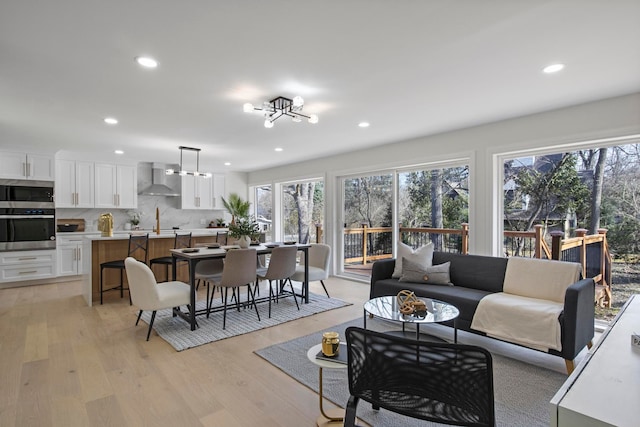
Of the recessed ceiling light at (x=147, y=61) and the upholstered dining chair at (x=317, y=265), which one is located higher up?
the recessed ceiling light at (x=147, y=61)

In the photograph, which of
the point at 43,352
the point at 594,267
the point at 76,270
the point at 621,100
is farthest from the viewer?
the point at 76,270

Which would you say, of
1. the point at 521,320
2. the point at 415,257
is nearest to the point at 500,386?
the point at 521,320

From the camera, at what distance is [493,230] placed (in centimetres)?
418

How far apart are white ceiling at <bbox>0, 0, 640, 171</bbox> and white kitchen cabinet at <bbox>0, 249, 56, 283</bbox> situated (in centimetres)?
260

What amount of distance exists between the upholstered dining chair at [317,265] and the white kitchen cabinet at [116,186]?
446 cm

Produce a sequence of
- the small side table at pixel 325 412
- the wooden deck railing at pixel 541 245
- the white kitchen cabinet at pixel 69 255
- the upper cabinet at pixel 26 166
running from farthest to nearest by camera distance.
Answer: the white kitchen cabinet at pixel 69 255
the upper cabinet at pixel 26 166
the wooden deck railing at pixel 541 245
the small side table at pixel 325 412

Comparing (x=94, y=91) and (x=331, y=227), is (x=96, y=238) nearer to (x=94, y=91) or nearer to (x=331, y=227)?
(x=94, y=91)

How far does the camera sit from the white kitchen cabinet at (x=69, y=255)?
6.18m

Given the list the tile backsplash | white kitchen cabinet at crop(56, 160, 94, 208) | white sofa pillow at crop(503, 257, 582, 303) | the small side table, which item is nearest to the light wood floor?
the small side table

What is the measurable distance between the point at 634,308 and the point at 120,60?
3737mm

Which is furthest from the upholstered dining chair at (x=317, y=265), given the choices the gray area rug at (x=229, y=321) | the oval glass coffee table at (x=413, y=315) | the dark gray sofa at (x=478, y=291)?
the oval glass coffee table at (x=413, y=315)

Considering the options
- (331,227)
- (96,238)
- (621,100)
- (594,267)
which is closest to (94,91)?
(96,238)

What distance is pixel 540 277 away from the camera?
3193 millimetres

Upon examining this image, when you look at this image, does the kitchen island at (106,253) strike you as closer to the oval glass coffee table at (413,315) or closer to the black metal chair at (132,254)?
the black metal chair at (132,254)
